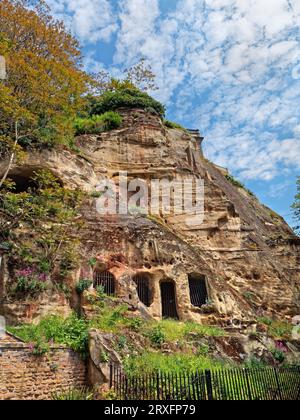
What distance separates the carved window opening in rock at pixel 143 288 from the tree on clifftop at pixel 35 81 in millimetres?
8660

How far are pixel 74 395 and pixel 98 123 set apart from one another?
1981cm

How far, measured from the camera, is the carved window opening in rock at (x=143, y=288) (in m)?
18.5

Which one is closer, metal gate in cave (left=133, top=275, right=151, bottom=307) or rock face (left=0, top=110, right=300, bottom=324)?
rock face (left=0, top=110, right=300, bottom=324)

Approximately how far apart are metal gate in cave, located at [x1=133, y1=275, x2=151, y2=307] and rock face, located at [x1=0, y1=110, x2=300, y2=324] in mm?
50

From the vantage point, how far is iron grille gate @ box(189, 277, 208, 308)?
62.3 feet

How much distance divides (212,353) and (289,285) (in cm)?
907

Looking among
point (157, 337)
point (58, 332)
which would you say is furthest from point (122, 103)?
point (58, 332)

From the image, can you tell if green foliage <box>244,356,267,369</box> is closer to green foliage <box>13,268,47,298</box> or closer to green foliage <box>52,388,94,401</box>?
green foliage <box>52,388,94,401</box>

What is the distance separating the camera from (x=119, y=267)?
58.5 feet

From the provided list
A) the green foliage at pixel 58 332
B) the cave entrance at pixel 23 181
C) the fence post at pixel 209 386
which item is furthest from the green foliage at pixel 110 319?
the cave entrance at pixel 23 181

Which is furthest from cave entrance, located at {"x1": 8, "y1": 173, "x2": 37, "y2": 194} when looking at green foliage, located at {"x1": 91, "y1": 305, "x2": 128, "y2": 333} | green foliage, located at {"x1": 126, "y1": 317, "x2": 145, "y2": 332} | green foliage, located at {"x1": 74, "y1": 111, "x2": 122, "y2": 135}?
green foliage, located at {"x1": 126, "y1": 317, "x2": 145, "y2": 332}

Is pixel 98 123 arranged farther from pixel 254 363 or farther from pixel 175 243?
pixel 254 363

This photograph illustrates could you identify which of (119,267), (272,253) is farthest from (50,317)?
(272,253)
